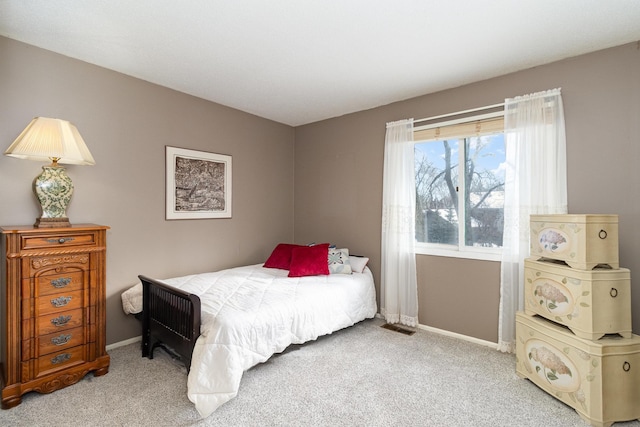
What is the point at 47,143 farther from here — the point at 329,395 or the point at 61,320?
the point at 329,395

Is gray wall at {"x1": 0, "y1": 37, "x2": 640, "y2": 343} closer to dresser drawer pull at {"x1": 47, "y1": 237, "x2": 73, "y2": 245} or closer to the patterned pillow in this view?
the patterned pillow

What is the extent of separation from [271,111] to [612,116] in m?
3.25

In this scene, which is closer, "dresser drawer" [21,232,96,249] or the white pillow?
"dresser drawer" [21,232,96,249]

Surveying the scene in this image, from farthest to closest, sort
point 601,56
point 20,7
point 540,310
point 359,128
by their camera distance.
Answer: point 359,128 < point 601,56 < point 540,310 < point 20,7

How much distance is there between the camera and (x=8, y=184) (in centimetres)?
233

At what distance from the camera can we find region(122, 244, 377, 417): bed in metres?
2.00

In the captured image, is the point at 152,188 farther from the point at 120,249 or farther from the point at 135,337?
the point at 135,337

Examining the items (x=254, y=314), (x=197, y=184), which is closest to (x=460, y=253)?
(x=254, y=314)

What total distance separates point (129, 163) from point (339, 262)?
7.62 feet

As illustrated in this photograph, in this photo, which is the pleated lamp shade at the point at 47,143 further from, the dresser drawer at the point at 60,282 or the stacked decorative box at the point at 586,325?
the stacked decorative box at the point at 586,325

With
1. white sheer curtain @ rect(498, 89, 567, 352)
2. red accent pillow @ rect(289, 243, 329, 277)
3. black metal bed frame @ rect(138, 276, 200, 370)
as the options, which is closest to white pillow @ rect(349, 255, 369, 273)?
red accent pillow @ rect(289, 243, 329, 277)

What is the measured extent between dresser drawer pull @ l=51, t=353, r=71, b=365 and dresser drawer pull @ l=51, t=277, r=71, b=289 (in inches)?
18.7

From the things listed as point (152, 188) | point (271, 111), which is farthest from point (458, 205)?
point (152, 188)

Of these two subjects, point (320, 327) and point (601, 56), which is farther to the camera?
→ point (320, 327)
